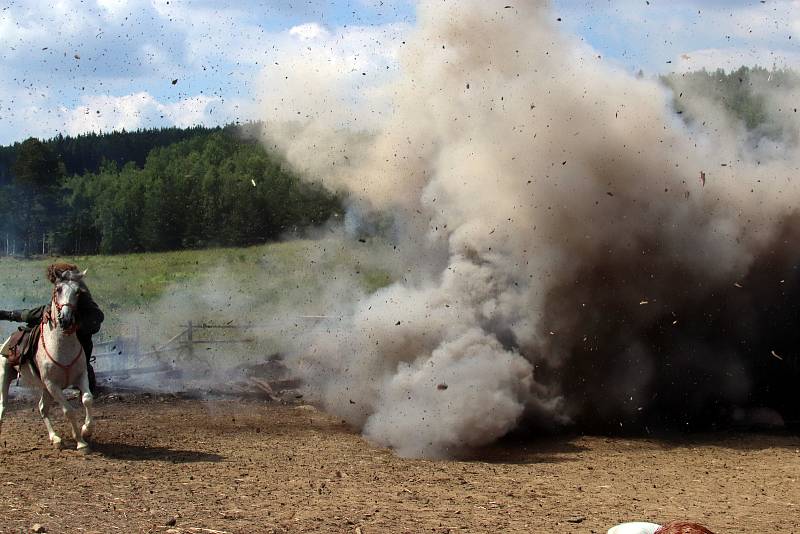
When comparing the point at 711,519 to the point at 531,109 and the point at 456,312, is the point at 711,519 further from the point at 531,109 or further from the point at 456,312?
the point at 531,109

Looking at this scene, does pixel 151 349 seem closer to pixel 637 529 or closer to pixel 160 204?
pixel 637 529

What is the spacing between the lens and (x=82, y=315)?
12469mm

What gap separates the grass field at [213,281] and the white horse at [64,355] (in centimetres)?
970

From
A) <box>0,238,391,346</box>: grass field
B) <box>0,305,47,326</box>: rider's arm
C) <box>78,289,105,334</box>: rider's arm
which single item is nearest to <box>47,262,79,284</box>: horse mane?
<box>78,289,105,334</box>: rider's arm

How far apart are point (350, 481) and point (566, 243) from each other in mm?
5937

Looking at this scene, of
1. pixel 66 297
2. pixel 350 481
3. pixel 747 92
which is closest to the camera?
pixel 350 481

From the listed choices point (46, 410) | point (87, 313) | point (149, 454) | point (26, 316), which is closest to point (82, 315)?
point (87, 313)

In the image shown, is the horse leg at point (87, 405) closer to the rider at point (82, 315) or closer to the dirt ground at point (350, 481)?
the dirt ground at point (350, 481)

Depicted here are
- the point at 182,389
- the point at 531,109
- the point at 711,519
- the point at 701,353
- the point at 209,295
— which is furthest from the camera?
the point at 209,295

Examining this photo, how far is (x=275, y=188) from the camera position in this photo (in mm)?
41000

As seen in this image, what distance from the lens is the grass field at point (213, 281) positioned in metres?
26.3

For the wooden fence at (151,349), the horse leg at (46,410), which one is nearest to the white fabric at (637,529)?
the horse leg at (46,410)

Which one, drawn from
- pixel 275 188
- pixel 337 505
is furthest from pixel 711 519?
pixel 275 188

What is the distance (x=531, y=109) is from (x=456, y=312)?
11.9 feet
